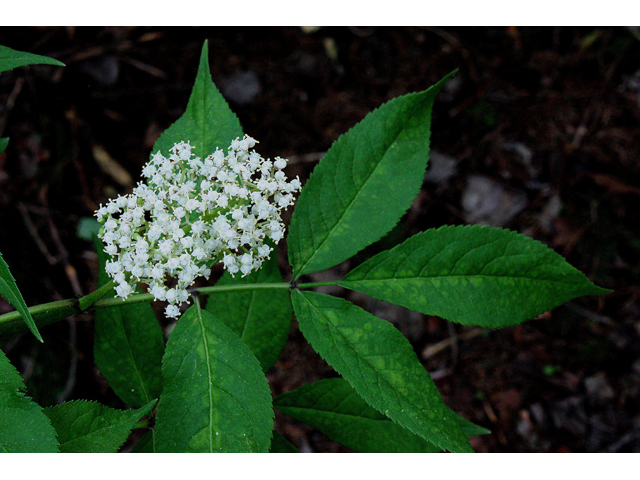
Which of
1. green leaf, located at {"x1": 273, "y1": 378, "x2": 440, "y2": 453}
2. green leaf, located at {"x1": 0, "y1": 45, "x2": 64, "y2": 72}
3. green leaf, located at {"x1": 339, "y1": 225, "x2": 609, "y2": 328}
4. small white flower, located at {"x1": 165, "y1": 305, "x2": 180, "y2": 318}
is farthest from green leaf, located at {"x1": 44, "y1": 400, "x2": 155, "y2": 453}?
green leaf, located at {"x1": 0, "y1": 45, "x2": 64, "y2": 72}

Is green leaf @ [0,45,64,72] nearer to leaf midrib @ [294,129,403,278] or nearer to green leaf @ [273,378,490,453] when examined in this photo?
leaf midrib @ [294,129,403,278]

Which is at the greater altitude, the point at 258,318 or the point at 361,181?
the point at 361,181

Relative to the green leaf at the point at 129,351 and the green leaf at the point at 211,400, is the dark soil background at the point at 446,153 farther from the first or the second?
the green leaf at the point at 211,400

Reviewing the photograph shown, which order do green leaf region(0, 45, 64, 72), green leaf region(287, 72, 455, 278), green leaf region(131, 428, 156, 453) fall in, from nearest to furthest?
green leaf region(0, 45, 64, 72) → green leaf region(287, 72, 455, 278) → green leaf region(131, 428, 156, 453)

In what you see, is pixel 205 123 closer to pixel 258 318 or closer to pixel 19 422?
pixel 258 318

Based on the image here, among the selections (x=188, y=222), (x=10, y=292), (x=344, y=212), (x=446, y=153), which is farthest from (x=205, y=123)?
(x=446, y=153)

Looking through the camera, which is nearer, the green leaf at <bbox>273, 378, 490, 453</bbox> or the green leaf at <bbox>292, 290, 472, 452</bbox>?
the green leaf at <bbox>292, 290, 472, 452</bbox>
